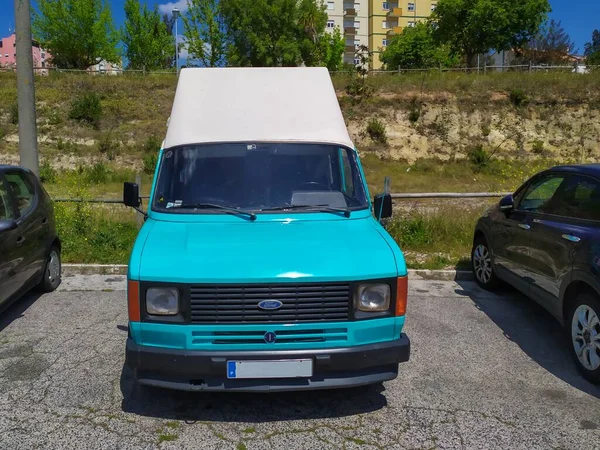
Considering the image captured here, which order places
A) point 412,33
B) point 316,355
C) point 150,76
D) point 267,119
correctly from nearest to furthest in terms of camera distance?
point 316,355, point 267,119, point 150,76, point 412,33

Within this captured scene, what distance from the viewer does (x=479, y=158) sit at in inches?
1133

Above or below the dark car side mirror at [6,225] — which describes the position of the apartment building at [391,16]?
above

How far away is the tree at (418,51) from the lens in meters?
49.9

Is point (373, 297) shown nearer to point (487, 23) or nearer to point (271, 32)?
point (487, 23)

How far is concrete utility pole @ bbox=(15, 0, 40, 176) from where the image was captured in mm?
8836

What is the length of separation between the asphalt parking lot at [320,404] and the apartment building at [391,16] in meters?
81.4

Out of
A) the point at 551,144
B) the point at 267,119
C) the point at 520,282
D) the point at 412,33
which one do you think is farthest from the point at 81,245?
the point at 412,33

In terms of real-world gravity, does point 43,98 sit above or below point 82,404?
above

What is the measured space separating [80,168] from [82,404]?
2353cm

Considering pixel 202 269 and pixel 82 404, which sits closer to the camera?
pixel 202 269

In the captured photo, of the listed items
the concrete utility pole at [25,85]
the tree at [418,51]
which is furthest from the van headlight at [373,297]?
the tree at [418,51]

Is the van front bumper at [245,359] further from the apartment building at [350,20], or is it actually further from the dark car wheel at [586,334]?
the apartment building at [350,20]

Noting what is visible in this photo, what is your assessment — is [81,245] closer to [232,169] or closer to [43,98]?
[232,169]

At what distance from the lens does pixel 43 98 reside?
30797 mm
